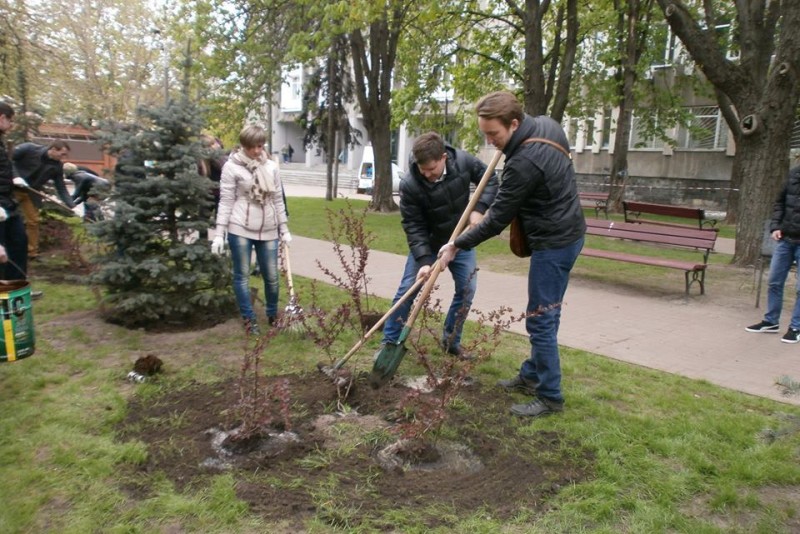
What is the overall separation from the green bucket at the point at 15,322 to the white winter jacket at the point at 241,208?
1.70 meters

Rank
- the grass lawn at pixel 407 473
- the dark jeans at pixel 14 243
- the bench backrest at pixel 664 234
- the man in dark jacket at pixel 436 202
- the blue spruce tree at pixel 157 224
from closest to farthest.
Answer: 1. the grass lawn at pixel 407 473
2. the man in dark jacket at pixel 436 202
3. the blue spruce tree at pixel 157 224
4. the dark jeans at pixel 14 243
5. the bench backrest at pixel 664 234

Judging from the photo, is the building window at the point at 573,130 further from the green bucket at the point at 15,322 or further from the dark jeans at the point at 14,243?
the green bucket at the point at 15,322

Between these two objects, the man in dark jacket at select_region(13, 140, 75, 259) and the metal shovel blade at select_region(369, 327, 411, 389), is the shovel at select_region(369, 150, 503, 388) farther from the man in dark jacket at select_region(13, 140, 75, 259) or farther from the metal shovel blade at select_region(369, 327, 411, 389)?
the man in dark jacket at select_region(13, 140, 75, 259)

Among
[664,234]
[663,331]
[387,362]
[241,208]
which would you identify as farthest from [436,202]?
[664,234]

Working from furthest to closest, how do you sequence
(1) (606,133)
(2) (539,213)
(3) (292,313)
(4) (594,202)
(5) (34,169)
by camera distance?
(1) (606,133), (4) (594,202), (5) (34,169), (3) (292,313), (2) (539,213)

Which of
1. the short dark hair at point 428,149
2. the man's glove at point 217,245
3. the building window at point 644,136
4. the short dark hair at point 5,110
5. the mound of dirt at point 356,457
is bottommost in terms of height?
the mound of dirt at point 356,457

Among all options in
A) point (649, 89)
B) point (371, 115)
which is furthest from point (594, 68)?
point (371, 115)

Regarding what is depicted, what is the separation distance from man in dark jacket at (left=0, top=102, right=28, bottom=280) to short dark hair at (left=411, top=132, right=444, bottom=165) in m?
3.73

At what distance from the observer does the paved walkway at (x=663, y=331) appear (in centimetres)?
504

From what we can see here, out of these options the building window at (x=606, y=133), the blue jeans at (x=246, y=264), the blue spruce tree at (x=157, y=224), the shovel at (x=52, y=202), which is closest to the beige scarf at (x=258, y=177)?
the blue jeans at (x=246, y=264)

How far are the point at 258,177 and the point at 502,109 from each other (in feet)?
8.21

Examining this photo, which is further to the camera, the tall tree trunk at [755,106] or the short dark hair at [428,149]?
the tall tree trunk at [755,106]

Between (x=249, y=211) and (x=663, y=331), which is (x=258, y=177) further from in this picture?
(x=663, y=331)

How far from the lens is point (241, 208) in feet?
17.6
